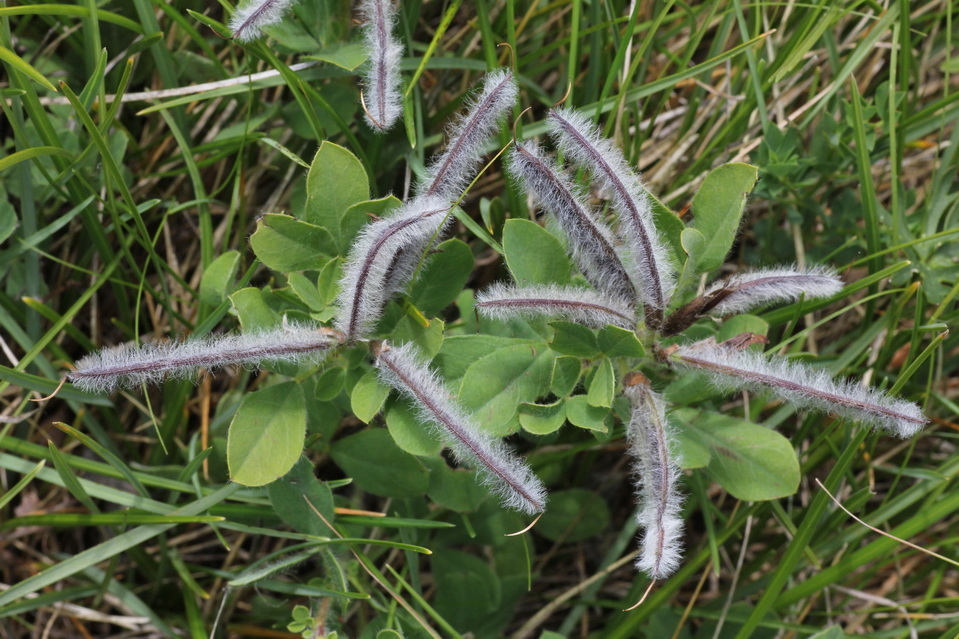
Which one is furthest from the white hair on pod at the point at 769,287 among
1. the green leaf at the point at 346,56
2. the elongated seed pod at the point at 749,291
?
the green leaf at the point at 346,56

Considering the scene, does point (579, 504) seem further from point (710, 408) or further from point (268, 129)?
point (268, 129)

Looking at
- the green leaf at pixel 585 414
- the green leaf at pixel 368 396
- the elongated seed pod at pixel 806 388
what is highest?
the elongated seed pod at pixel 806 388

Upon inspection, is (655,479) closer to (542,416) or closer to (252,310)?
(542,416)

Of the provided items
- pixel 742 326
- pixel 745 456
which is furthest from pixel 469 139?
pixel 745 456

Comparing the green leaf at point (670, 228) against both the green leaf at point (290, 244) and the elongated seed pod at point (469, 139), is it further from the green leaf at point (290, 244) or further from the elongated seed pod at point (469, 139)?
the green leaf at point (290, 244)

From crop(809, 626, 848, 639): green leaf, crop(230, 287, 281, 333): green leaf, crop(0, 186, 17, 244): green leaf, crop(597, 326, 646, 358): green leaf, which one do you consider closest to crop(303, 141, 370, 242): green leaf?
crop(230, 287, 281, 333): green leaf

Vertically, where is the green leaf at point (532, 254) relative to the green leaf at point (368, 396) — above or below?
above

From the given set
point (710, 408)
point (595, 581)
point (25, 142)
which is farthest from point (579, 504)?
point (25, 142)
